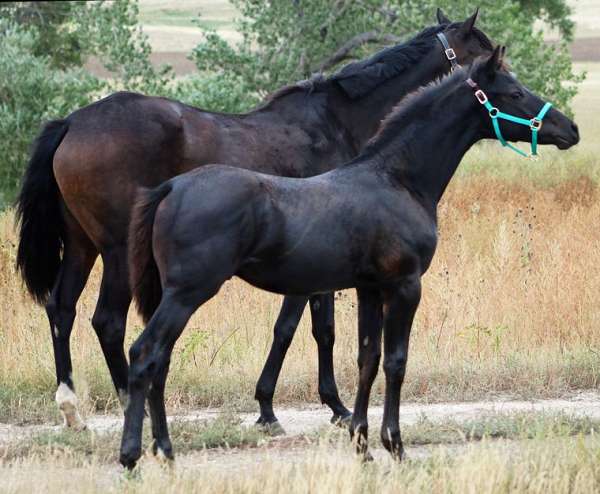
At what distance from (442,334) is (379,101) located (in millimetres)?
2030

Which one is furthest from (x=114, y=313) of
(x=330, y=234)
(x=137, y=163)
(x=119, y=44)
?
(x=119, y=44)

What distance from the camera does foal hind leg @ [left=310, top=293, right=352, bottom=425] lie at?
7.37 meters

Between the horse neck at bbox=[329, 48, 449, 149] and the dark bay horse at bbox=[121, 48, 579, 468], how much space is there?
1.58m

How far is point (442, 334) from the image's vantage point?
892cm

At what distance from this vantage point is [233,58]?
17469 millimetres

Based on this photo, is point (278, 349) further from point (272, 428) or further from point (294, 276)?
point (294, 276)

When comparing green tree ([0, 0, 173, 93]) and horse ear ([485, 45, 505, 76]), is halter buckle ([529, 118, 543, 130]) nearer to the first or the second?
horse ear ([485, 45, 505, 76])

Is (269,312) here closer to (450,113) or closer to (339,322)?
(339,322)

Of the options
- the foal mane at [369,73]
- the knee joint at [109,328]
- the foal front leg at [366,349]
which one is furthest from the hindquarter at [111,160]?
the foal front leg at [366,349]

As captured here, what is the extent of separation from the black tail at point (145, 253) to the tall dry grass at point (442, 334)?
5.83 ft

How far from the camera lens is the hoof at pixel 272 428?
6855mm

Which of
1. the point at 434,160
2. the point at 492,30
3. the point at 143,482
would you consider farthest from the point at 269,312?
the point at 492,30

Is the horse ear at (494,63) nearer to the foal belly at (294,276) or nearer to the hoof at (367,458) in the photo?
the foal belly at (294,276)

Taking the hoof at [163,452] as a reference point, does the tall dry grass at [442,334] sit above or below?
above
